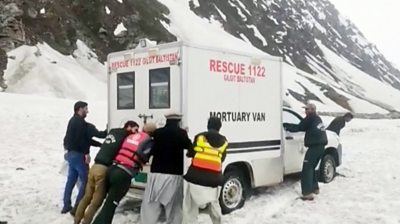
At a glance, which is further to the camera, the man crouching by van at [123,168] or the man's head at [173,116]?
the man's head at [173,116]

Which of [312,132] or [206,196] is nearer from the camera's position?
[206,196]

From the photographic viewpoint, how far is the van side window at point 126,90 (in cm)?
862

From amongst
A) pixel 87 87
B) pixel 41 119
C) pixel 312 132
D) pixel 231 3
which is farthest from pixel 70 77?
pixel 231 3

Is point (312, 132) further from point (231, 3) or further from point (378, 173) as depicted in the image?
point (231, 3)

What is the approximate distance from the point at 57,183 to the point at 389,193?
21.1ft

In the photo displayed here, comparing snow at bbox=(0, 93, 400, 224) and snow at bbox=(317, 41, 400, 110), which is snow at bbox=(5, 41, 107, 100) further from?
snow at bbox=(317, 41, 400, 110)

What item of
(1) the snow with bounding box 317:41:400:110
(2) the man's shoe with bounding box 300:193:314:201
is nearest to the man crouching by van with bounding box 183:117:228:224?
(2) the man's shoe with bounding box 300:193:314:201

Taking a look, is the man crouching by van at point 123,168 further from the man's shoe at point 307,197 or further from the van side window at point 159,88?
the man's shoe at point 307,197

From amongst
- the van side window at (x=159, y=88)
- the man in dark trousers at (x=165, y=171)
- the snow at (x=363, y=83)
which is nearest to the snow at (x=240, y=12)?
the snow at (x=363, y=83)

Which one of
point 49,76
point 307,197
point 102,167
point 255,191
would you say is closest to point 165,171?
point 102,167

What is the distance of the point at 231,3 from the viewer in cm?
8044

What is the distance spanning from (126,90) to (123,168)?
2.12 meters

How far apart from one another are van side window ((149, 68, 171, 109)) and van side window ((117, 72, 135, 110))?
1.54 ft

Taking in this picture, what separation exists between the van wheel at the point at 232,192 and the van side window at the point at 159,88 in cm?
162
